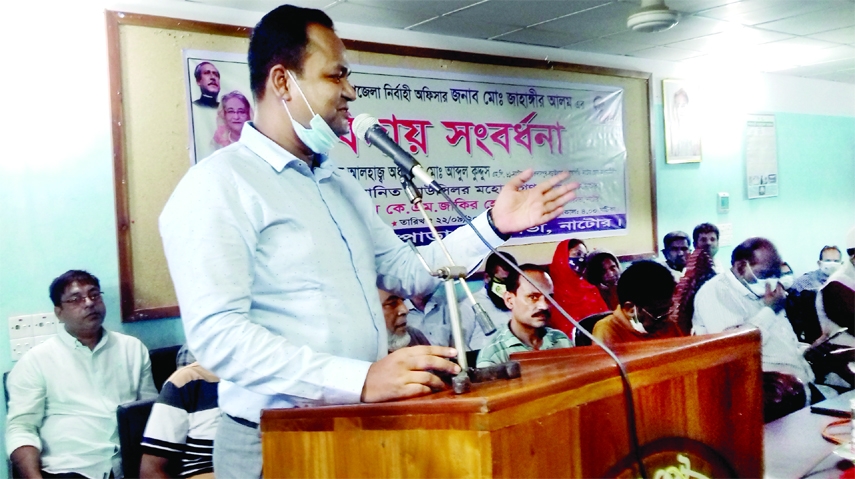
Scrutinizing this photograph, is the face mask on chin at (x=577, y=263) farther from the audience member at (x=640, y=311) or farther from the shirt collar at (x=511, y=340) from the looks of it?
the shirt collar at (x=511, y=340)

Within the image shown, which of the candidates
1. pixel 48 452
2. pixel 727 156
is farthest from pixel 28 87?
pixel 727 156

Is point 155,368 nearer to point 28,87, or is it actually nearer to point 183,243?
point 28,87

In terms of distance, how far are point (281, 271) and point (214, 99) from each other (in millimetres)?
2164

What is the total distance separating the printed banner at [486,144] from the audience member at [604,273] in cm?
24

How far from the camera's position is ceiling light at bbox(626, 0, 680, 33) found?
11.2 feet

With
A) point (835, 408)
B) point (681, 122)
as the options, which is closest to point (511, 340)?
point (835, 408)

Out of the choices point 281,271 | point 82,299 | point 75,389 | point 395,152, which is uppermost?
point 395,152

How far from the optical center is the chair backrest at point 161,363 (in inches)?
111

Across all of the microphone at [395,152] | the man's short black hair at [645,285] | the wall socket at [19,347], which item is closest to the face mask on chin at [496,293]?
the man's short black hair at [645,285]

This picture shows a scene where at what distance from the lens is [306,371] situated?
0.96m

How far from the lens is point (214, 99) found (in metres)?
Answer: 3.06

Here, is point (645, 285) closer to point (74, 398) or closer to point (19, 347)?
point (74, 398)

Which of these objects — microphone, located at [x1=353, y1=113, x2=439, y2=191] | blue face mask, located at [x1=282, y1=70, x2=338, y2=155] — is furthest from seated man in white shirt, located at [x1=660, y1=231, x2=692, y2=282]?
microphone, located at [x1=353, y1=113, x2=439, y2=191]

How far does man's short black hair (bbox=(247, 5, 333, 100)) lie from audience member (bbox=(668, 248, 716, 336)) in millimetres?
2637
